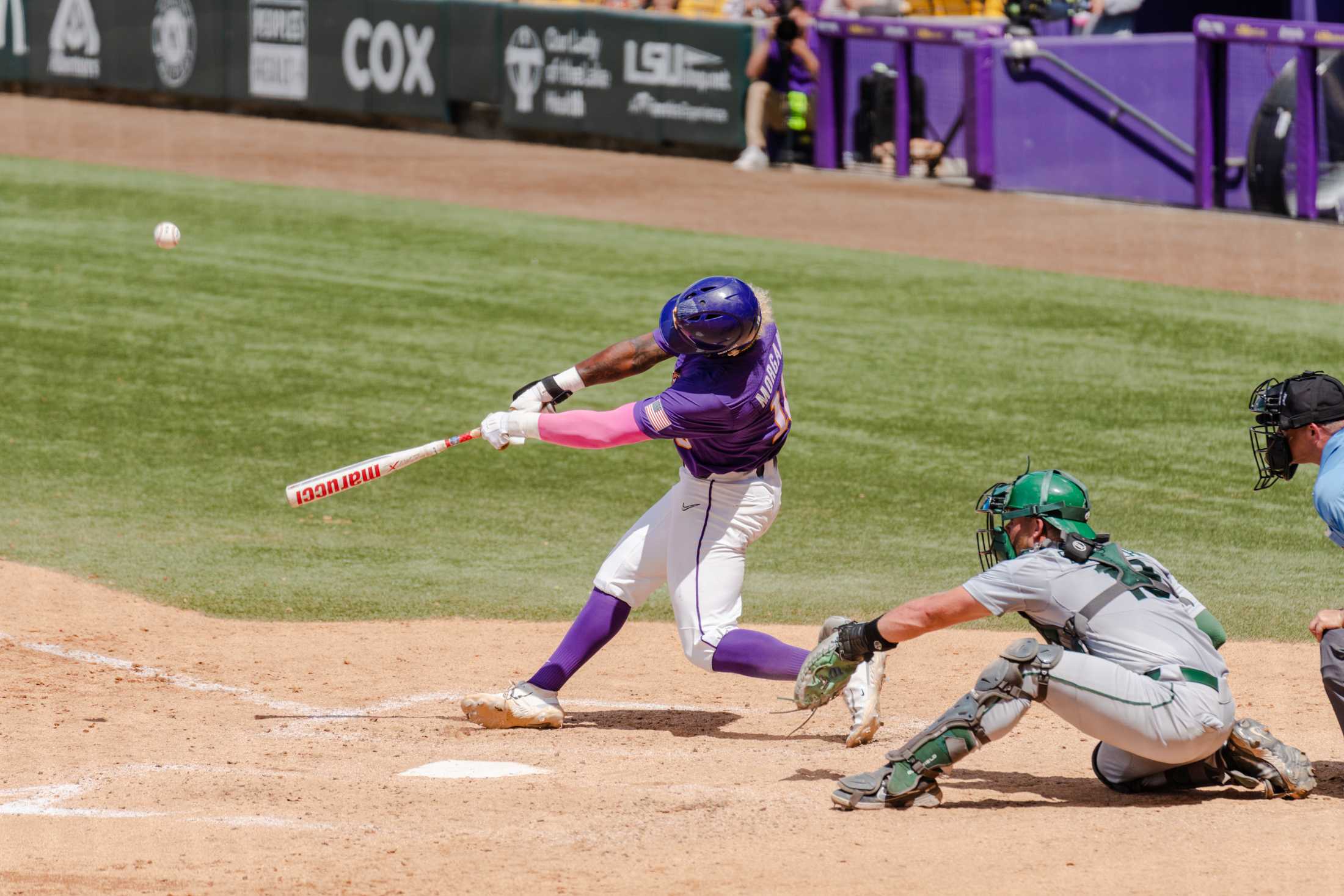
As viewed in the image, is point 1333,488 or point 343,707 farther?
point 343,707

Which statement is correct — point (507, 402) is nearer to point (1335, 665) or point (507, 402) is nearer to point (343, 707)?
point (343, 707)

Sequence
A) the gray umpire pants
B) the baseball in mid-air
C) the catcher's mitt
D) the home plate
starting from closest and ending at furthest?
the gray umpire pants < the catcher's mitt < the home plate < the baseball in mid-air

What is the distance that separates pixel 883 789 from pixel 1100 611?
0.78 m

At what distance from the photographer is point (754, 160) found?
835 inches

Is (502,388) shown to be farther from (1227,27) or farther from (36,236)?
(1227,27)

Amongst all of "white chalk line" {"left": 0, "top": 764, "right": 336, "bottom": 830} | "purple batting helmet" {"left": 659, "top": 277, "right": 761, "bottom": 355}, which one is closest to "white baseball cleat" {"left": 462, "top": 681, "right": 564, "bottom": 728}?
"white chalk line" {"left": 0, "top": 764, "right": 336, "bottom": 830}

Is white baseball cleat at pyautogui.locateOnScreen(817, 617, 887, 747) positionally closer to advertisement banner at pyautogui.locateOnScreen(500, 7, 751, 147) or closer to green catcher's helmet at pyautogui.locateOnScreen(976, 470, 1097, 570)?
green catcher's helmet at pyautogui.locateOnScreen(976, 470, 1097, 570)

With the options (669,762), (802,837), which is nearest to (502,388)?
(669,762)

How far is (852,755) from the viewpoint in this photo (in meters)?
5.77

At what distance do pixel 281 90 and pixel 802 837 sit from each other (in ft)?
73.4

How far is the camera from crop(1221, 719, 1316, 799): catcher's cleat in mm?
5152

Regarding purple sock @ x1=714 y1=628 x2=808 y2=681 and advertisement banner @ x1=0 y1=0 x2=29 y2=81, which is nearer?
purple sock @ x1=714 y1=628 x2=808 y2=681

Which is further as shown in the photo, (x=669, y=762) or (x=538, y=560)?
(x=538, y=560)

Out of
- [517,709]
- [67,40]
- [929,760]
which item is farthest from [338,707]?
[67,40]
